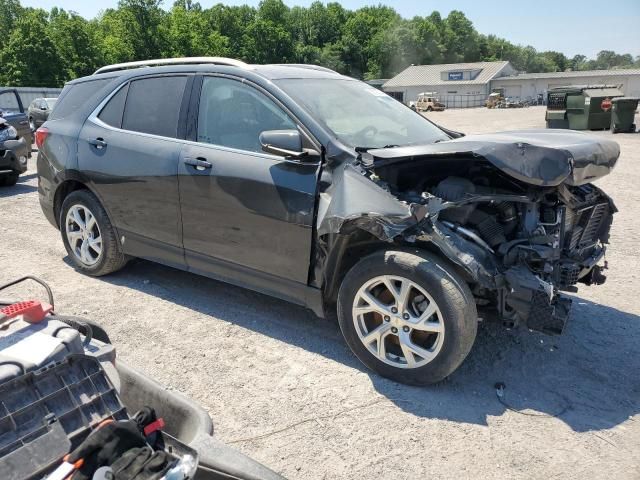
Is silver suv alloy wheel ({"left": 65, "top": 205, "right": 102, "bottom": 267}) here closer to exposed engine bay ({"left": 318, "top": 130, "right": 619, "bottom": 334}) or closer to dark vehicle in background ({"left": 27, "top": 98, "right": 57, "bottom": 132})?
exposed engine bay ({"left": 318, "top": 130, "right": 619, "bottom": 334})

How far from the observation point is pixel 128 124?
4715 mm

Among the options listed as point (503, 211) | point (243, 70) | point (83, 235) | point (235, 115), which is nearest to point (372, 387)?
point (503, 211)

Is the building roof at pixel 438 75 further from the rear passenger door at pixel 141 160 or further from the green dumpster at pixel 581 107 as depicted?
the rear passenger door at pixel 141 160

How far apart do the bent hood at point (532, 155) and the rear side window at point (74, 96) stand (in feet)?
9.90

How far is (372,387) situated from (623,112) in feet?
65.8

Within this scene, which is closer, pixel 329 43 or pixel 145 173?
pixel 145 173

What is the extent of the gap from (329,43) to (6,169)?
4191 inches

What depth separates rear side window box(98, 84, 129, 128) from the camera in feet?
15.8

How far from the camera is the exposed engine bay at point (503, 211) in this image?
3133 mm

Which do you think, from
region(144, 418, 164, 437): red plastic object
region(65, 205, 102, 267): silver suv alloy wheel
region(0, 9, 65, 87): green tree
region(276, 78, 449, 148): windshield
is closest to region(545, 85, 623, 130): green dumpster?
region(276, 78, 449, 148): windshield

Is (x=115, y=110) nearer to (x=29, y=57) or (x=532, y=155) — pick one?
(x=532, y=155)

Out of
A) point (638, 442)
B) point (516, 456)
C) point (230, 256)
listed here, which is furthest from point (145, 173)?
point (638, 442)

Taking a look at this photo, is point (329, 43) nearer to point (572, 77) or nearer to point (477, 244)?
point (572, 77)

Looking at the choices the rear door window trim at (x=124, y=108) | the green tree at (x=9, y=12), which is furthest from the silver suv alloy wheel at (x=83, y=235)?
the green tree at (x=9, y=12)
